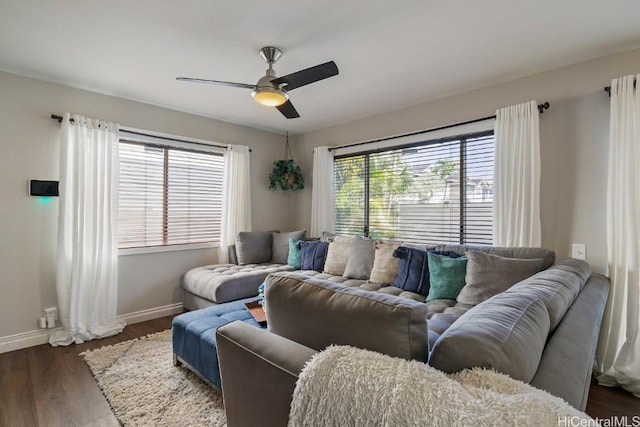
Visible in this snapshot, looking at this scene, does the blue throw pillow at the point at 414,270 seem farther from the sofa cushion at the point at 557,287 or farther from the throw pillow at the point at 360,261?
the sofa cushion at the point at 557,287

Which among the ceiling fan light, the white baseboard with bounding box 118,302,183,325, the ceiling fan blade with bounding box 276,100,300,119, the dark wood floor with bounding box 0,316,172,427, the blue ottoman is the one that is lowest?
the dark wood floor with bounding box 0,316,172,427

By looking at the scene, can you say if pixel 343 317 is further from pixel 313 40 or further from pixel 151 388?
pixel 313 40

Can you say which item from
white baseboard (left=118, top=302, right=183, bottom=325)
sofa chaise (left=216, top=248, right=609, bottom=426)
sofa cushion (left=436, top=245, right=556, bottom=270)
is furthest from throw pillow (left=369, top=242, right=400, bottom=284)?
white baseboard (left=118, top=302, right=183, bottom=325)

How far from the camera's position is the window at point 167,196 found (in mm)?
3400

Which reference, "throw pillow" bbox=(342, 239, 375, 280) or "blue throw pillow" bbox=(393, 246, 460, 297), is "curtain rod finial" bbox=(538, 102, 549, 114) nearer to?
"blue throw pillow" bbox=(393, 246, 460, 297)

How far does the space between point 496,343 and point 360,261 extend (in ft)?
7.62

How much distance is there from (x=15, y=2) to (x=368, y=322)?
266cm

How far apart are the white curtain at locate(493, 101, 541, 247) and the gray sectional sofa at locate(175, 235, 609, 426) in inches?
40.2

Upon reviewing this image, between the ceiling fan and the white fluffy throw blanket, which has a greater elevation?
the ceiling fan

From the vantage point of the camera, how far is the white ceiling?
6.03ft

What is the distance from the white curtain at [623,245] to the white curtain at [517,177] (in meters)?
0.46

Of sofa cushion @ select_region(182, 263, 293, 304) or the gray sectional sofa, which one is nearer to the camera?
the gray sectional sofa

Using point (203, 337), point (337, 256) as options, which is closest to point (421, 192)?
point (337, 256)

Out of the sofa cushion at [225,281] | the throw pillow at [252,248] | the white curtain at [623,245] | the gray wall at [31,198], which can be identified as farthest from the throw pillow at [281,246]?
the white curtain at [623,245]
